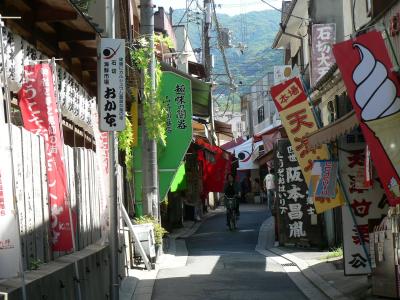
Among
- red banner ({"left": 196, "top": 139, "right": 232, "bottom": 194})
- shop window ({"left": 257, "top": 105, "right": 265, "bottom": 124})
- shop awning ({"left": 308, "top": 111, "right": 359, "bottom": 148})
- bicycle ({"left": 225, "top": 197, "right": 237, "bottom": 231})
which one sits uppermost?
shop window ({"left": 257, "top": 105, "right": 265, "bottom": 124})

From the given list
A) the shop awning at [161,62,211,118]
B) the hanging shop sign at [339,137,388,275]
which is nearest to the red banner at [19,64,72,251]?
the hanging shop sign at [339,137,388,275]

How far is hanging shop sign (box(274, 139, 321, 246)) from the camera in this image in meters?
20.0

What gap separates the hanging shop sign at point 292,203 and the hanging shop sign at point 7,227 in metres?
14.5

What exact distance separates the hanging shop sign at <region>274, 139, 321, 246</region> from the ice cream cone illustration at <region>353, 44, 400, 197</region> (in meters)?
11.1

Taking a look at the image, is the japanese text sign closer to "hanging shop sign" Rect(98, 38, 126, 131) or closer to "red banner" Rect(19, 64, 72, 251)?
"hanging shop sign" Rect(98, 38, 126, 131)

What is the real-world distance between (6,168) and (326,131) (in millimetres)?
6432

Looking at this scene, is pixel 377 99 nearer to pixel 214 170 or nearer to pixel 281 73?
pixel 281 73

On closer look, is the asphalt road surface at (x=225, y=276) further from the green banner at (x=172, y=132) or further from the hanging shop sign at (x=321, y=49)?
the hanging shop sign at (x=321, y=49)

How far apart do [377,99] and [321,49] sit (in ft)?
41.6

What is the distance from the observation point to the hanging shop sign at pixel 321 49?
21078mm

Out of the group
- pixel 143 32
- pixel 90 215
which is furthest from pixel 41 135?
pixel 143 32

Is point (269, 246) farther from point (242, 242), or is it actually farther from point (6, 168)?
point (6, 168)

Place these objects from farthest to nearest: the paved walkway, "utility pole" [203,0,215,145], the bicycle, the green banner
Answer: "utility pole" [203,0,215,145], the bicycle, the green banner, the paved walkway

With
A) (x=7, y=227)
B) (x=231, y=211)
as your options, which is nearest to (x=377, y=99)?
(x=7, y=227)
